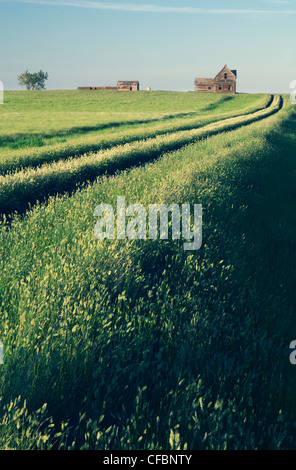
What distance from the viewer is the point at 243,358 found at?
→ 107 inches

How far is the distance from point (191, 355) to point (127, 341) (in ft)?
1.49

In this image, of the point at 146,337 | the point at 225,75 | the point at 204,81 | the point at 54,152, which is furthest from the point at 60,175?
the point at 204,81

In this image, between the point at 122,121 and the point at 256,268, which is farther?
the point at 122,121

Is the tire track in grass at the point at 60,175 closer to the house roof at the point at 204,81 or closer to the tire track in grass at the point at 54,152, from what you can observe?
the tire track in grass at the point at 54,152

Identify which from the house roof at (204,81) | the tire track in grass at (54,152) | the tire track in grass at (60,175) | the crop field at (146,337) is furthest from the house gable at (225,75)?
the crop field at (146,337)

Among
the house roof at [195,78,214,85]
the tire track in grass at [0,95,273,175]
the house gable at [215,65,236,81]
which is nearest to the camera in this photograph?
the tire track in grass at [0,95,273,175]

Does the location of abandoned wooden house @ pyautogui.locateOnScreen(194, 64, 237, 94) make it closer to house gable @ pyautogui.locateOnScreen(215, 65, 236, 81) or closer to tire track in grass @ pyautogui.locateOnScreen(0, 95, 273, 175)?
house gable @ pyautogui.locateOnScreen(215, 65, 236, 81)

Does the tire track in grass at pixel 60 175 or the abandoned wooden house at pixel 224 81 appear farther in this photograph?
the abandoned wooden house at pixel 224 81

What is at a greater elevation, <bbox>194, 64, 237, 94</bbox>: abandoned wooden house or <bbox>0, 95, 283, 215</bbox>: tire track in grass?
<bbox>194, 64, 237, 94</bbox>: abandoned wooden house

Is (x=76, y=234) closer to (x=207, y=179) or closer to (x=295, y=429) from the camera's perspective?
(x=295, y=429)

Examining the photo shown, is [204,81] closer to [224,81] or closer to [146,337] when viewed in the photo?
[224,81]

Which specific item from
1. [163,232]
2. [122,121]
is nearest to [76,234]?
[163,232]

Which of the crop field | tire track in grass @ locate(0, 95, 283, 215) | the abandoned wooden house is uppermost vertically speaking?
the abandoned wooden house

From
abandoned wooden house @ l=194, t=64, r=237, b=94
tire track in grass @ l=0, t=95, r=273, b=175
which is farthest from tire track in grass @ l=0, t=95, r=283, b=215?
abandoned wooden house @ l=194, t=64, r=237, b=94
